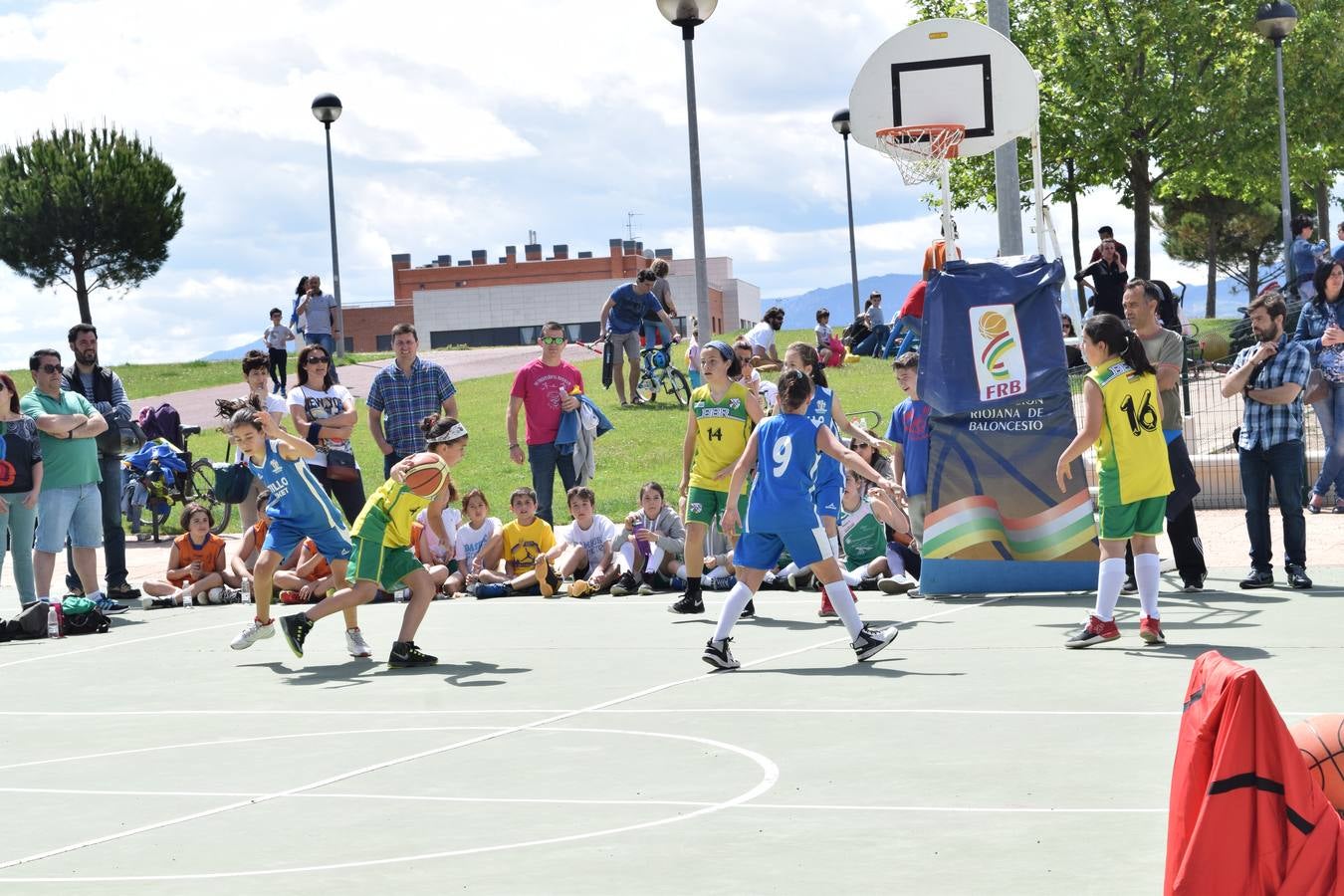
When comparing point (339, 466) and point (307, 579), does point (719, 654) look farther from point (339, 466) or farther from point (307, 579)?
point (307, 579)

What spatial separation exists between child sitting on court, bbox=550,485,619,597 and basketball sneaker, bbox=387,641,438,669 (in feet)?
12.4

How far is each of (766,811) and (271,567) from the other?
5.99 m

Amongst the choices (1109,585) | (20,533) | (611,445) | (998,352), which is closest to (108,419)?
(20,533)

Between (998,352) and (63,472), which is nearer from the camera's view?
(998,352)

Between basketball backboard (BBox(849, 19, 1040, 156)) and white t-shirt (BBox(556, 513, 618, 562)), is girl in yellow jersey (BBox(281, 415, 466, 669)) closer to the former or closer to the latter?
white t-shirt (BBox(556, 513, 618, 562))

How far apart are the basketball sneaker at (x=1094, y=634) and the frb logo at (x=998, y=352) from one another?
3.29 meters

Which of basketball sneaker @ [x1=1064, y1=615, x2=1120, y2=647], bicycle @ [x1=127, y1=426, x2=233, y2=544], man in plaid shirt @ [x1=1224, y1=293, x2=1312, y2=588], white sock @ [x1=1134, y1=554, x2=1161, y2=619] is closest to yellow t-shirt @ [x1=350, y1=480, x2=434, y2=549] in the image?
basketball sneaker @ [x1=1064, y1=615, x2=1120, y2=647]

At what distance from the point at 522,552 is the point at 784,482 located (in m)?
5.04

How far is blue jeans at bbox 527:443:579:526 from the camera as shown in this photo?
15031 millimetres

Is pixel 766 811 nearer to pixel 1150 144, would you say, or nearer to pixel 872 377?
pixel 872 377

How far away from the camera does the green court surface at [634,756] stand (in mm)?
5297

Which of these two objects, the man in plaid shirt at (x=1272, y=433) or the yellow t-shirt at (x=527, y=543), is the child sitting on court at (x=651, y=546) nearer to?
the yellow t-shirt at (x=527, y=543)

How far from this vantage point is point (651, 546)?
558 inches

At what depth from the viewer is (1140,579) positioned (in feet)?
31.3
